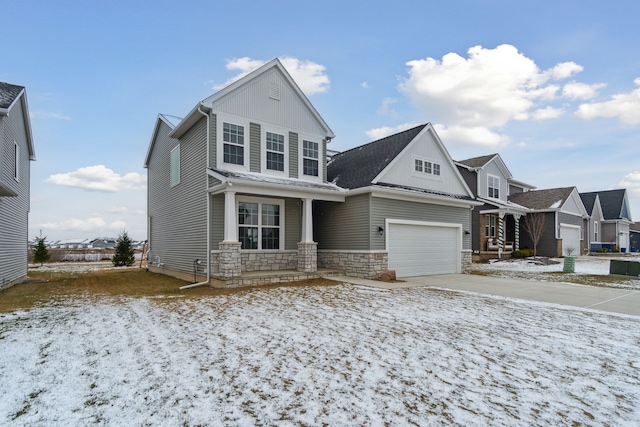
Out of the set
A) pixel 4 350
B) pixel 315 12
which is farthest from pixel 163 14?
→ pixel 4 350

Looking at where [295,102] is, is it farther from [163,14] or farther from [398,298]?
[398,298]

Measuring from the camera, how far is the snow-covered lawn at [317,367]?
324 cm

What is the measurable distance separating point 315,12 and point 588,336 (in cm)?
1257

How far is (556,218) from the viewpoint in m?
25.3

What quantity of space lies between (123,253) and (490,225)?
81.7ft

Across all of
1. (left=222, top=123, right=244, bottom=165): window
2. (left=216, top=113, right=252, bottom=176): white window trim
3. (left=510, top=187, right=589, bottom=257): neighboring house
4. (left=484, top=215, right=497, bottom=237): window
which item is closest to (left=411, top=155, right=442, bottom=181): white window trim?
(left=216, top=113, right=252, bottom=176): white window trim

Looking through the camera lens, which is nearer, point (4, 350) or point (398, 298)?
point (4, 350)

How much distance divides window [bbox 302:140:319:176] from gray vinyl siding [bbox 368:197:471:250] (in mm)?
2960

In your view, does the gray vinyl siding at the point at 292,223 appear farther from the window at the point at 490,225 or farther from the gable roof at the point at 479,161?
the gable roof at the point at 479,161

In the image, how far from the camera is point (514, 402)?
3516mm

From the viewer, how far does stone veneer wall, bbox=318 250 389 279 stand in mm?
12766

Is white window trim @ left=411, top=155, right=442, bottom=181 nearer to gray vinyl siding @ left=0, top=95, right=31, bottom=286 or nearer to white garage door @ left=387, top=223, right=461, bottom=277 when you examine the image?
white garage door @ left=387, top=223, right=461, bottom=277

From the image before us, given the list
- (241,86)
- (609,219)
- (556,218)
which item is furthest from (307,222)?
(609,219)

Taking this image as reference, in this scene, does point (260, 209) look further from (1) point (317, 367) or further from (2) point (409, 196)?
(1) point (317, 367)
